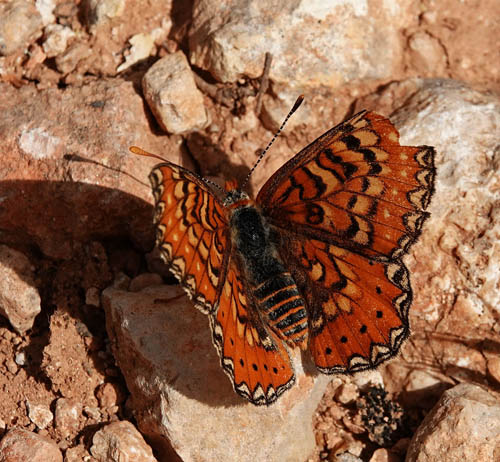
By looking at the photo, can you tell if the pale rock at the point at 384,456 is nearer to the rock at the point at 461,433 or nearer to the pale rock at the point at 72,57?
the rock at the point at 461,433

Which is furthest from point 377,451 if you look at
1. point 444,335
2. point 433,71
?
point 433,71

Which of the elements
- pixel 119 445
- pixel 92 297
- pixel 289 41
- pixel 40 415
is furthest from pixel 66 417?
pixel 289 41

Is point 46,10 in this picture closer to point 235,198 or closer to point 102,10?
point 102,10

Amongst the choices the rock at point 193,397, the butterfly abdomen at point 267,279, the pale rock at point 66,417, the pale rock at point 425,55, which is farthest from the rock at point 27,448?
the pale rock at point 425,55

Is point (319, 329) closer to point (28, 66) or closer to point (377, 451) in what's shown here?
point (377, 451)

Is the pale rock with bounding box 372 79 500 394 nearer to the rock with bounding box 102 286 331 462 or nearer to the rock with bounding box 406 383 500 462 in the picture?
the rock with bounding box 406 383 500 462

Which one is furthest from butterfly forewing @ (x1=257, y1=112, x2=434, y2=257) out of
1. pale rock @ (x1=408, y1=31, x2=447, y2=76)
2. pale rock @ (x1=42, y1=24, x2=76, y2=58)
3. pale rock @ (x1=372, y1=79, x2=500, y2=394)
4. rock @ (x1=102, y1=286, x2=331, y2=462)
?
pale rock @ (x1=42, y1=24, x2=76, y2=58)
